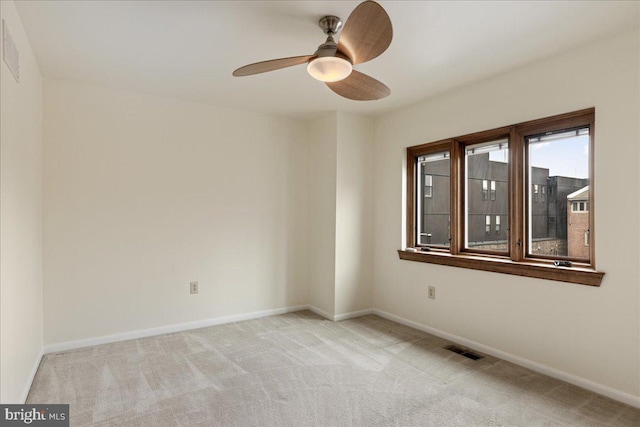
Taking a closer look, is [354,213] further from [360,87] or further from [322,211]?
[360,87]

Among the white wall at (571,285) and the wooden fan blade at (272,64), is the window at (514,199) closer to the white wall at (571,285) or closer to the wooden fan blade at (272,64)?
the white wall at (571,285)

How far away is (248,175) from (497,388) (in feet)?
10.1

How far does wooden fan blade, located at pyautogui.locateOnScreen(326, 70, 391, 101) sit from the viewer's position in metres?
2.30

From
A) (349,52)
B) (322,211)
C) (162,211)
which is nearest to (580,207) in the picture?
(349,52)

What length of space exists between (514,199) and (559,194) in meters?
0.31

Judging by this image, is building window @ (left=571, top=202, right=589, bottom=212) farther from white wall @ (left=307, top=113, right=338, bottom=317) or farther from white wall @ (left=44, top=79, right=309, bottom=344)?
white wall @ (left=44, top=79, right=309, bottom=344)

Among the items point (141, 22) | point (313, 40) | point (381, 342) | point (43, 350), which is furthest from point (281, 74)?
point (43, 350)

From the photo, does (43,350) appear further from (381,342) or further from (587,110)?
(587,110)

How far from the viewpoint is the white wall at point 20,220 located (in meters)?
1.89

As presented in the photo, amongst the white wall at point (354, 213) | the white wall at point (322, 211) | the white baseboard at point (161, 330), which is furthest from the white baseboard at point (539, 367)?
the white baseboard at point (161, 330)

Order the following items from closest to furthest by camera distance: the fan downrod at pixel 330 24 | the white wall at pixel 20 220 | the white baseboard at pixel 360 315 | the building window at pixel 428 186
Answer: the white wall at pixel 20 220 → the fan downrod at pixel 330 24 → the white baseboard at pixel 360 315 → the building window at pixel 428 186

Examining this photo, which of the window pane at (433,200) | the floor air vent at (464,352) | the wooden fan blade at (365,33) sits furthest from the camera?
the window pane at (433,200)

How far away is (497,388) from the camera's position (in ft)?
8.19

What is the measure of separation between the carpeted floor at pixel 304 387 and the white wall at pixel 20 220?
1.17ft
